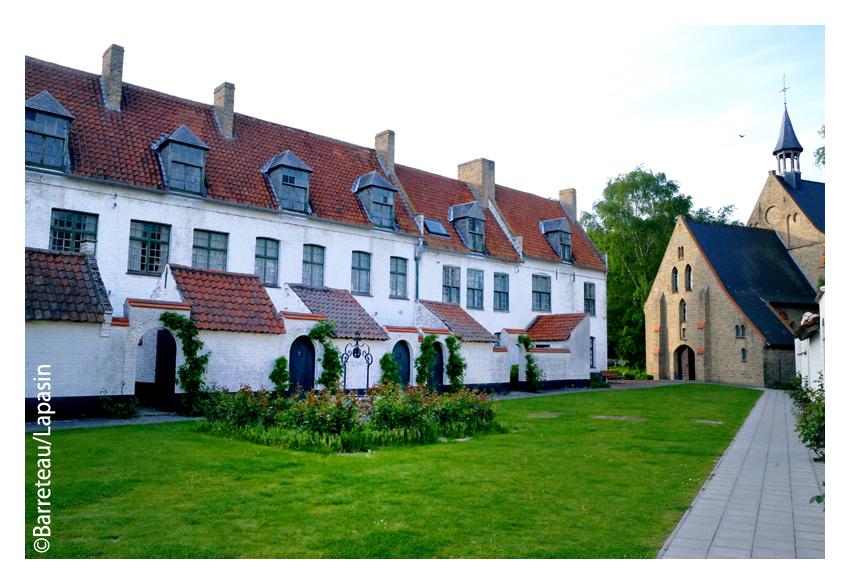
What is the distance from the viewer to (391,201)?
2483cm

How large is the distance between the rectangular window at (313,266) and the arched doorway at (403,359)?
3.65 meters

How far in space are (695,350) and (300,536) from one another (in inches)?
1532

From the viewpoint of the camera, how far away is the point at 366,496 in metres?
7.15

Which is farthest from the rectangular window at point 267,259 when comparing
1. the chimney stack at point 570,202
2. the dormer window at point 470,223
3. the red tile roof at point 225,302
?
the chimney stack at point 570,202

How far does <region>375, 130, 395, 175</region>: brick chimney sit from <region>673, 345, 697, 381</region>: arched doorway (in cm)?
2593

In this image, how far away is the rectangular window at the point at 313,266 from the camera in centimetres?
2195

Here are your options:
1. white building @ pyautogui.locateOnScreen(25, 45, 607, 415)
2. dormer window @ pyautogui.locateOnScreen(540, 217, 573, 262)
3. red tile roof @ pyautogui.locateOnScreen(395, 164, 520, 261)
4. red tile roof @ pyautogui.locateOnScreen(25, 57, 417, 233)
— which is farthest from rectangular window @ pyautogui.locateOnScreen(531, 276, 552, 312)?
red tile roof @ pyautogui.locateOnScreen(25, 57, 417, 233)

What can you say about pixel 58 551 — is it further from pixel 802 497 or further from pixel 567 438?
pixel 567 438

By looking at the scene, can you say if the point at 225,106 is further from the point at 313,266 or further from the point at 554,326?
the point at 554,326

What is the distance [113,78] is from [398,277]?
1219 centimetres

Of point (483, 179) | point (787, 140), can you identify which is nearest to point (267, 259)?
point (483, 179)

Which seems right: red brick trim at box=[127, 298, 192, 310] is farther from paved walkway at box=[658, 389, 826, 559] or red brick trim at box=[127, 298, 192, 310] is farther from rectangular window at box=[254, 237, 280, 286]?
paved walkway at box=[658, 389, 826, 559]

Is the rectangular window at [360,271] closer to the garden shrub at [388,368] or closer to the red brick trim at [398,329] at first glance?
the red brick trim at [398,329]

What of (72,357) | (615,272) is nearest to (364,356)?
(72,357)
